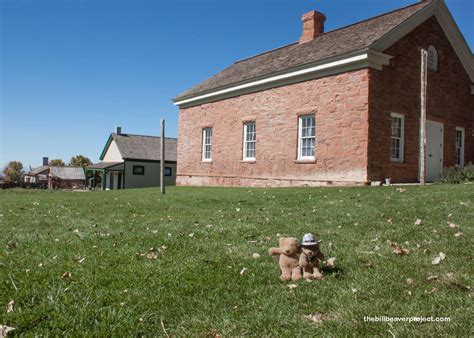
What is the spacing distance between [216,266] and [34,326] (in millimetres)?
1927

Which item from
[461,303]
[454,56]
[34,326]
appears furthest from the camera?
[454,56]

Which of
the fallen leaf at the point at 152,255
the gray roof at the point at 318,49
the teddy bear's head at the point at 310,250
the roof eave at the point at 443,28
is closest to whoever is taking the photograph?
the teddy bear's head at the point at 310,250

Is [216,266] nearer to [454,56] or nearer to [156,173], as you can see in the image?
[454,56]

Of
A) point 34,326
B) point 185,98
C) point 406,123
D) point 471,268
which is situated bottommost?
point 34,326

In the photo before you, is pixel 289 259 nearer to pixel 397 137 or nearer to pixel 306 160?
pixel 306 160

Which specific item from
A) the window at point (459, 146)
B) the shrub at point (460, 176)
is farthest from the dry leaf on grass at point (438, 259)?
the window at point (459, 146)

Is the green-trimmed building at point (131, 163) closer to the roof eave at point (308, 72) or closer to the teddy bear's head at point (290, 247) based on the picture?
the roof eave at point (308, 72)

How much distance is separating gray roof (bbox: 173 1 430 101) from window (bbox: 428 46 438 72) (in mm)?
1980

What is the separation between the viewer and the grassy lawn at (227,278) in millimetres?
2951

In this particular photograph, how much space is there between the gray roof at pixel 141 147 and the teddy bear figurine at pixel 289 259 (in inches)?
1669

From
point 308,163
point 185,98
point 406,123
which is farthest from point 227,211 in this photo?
point 185,98

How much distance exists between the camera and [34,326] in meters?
2.92

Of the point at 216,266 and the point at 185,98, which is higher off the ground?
the point at 185,98

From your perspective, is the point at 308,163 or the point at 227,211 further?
the point at 308,163
